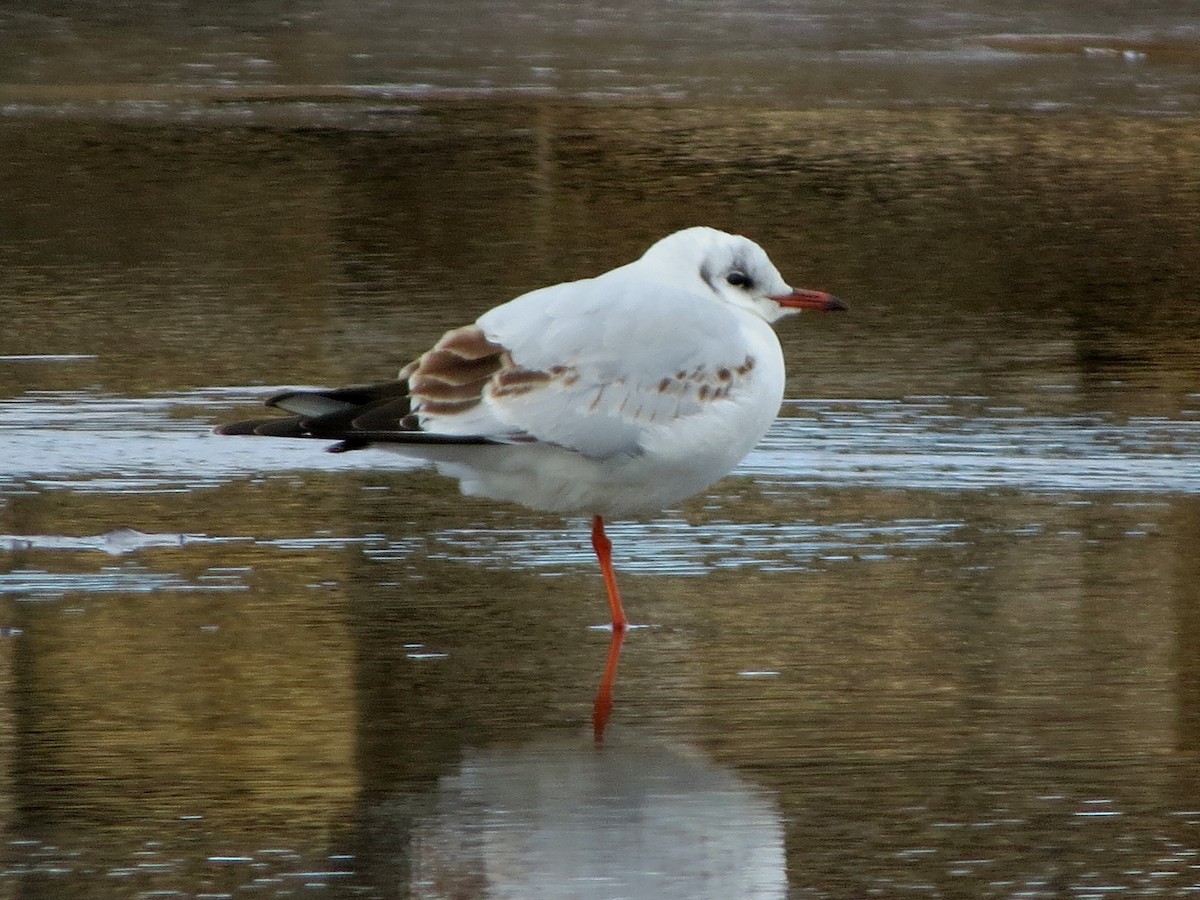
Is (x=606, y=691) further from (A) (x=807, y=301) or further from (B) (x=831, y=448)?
(B) (x=831, y=448)

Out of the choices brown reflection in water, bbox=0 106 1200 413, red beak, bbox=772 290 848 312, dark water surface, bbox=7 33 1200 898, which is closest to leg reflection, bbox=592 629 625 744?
dark water surface, bbox=7 33 1200 898

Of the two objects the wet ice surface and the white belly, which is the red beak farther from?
the wet ice surface

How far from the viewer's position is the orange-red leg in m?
5.34

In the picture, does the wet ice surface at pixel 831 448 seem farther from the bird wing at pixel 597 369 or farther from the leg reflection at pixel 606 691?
the leg reflection at pixel 606 691

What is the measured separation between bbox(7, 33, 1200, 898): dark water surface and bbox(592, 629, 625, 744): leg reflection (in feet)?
0.11

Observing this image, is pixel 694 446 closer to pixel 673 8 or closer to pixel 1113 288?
pixel 1113 288

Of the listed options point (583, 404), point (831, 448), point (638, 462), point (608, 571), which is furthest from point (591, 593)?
point (831, 448)

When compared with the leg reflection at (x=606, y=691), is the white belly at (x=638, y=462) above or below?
above

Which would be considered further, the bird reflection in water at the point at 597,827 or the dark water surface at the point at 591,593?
the dark water surface at the point at 591,593

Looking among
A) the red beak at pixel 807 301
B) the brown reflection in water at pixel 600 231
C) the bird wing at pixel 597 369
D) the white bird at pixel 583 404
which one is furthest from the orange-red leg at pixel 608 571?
the brown reflection in water at pixel 600 231

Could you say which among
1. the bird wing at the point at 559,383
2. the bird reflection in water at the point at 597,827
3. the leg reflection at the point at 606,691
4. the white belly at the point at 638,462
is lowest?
the leg reflection at the point at 606,691

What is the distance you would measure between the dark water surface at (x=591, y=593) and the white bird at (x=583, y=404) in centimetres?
29

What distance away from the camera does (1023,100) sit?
14305 millimetres

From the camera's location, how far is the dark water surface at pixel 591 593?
13.1 feet
